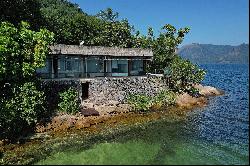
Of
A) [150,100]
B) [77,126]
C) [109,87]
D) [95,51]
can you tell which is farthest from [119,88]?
[77,126]

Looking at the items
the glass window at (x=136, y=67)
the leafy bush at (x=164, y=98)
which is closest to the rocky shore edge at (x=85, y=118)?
the leafy bush at (x=164, y=98)

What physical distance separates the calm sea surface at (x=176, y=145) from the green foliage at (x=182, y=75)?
33.5 feet

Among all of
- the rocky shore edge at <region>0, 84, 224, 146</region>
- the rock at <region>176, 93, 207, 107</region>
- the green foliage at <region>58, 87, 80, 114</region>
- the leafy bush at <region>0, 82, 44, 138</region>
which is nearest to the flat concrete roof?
the green foliage at <region>58, 87, 80, 114</region>

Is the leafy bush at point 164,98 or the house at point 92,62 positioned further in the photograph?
the leafy bush at point 164,98

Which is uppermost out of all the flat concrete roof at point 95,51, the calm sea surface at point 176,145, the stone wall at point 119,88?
the flat concrete roof at point 95,51

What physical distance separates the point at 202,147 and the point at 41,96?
1728 centimetres

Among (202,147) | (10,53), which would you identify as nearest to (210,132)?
(202,147)

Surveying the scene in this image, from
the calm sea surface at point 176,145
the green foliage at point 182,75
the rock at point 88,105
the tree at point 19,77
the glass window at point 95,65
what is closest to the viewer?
the calm sea surface at point 176,145

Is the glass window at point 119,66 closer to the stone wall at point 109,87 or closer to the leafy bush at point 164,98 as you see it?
the stone wall at point 109,87

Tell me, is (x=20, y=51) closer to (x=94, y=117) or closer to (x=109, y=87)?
(x=94, y=117)

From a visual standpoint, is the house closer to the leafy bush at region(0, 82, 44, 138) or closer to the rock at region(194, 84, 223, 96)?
the leafy bush at region(0, 82, 44, 138)

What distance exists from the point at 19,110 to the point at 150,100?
1917 cm

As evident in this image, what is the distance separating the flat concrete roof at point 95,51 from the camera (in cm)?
4614

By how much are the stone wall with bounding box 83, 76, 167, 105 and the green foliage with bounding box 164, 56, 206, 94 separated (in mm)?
2877
